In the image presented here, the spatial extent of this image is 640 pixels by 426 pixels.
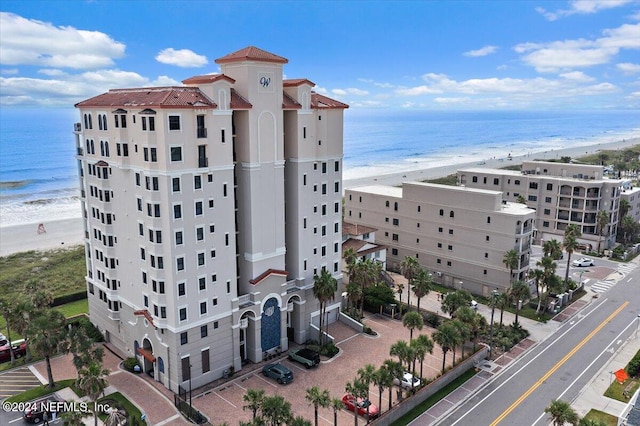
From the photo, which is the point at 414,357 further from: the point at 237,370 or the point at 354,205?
the point at 354,205

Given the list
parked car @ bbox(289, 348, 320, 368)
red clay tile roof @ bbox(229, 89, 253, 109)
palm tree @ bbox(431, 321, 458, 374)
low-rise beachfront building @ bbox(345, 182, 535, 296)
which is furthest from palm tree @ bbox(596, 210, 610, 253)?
red clay tile roof @ bbox(229, 89, 253, 109)

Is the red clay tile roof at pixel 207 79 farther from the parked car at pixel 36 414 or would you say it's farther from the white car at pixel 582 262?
the white car at pixel 582 262

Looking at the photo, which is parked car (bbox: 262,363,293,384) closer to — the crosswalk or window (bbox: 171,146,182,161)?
window (bbox: 171,146,182,161)

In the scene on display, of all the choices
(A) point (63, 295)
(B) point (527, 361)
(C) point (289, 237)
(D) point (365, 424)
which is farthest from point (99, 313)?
(B) point (527, 361)

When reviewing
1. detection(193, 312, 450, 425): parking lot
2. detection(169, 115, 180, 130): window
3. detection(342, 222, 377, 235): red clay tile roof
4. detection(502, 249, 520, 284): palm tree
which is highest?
detection(169, 115, 180, 130): window

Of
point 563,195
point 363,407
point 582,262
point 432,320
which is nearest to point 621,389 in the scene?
point 432,320

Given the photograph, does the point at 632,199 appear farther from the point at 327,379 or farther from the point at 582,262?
the point at 327,379
